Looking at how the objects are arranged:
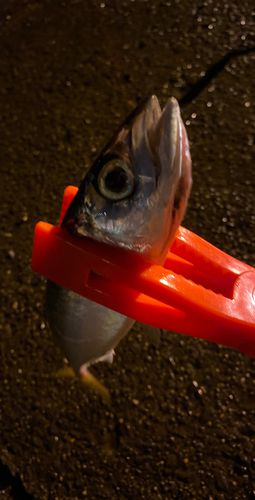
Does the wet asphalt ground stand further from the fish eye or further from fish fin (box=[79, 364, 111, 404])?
the fish eye

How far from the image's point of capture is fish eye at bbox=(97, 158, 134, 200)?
2.01 ft

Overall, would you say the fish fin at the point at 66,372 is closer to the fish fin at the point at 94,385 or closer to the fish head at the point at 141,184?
the fish fin at the point at 94,385

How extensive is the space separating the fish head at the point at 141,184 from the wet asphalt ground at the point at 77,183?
2.69ft

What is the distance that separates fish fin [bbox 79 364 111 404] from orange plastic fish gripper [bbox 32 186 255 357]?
581 mm

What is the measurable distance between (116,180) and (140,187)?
0.05 meters

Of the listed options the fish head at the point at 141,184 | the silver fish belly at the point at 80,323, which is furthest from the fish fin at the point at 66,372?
the fish head at the point at 141,184

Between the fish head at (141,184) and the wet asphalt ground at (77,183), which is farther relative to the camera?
the wet asphalt ground at (77,183)

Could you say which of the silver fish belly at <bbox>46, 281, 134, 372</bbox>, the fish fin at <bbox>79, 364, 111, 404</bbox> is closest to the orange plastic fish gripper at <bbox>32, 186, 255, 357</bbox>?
the silver fish belly at <bbox>46, 281, 134, 372</bbox>

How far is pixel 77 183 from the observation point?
1.69m

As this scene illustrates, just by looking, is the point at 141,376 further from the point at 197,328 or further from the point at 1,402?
the point at 197,328

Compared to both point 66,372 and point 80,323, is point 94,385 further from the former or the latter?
point 80,323

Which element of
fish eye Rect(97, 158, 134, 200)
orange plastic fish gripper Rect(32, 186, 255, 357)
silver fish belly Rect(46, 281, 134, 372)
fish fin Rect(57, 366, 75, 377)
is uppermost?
fish eye Rect(97, 158, 134, 200)

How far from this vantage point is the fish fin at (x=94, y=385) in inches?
48.5

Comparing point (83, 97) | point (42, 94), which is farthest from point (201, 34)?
point (42, 94)
